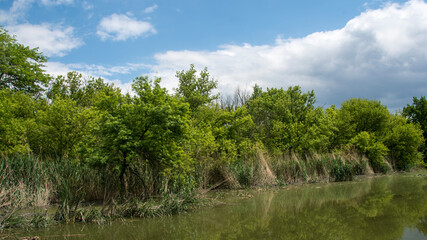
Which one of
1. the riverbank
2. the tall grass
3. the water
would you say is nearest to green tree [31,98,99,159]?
the riverbank

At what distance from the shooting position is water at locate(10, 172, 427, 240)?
865cm

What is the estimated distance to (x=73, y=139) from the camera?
1527 centimetres

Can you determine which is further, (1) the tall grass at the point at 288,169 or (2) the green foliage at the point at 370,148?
(2) the green foliage at the point at 370,148

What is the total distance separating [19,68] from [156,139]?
21.2 metres

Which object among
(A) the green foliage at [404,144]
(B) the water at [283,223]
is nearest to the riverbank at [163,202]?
(B) the water at [283,223]

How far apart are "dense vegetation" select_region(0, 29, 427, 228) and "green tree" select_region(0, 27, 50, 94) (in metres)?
0.10

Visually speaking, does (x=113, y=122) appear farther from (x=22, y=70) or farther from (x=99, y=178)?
(x=22, y=70)

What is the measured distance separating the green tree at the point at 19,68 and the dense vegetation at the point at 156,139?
10 centimetres

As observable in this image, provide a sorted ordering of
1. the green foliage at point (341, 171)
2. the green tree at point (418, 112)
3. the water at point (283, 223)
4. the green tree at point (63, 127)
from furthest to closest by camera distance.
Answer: the green tree at point (418, 112) → the green foliage at point (341, 171) → the green tree at point (63, 127) → the water at point (283, 223)

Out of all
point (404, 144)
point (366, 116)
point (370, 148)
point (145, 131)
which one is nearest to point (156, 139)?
point (145, 131)

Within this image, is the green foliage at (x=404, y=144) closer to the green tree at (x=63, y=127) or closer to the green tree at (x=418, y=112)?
the green tree at (x=418, y=112)

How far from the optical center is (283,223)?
10.2m

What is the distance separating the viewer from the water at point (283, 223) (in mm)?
8648

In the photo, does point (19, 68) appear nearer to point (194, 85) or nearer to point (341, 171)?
point (194, 85)
